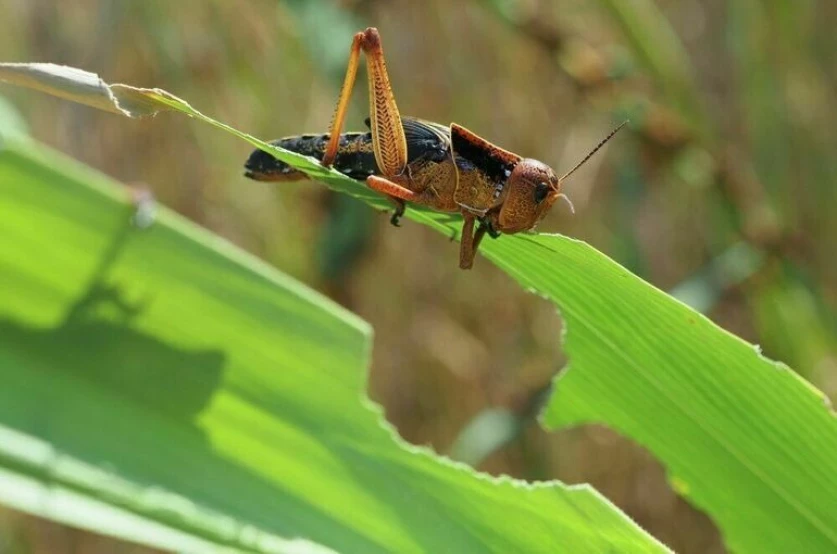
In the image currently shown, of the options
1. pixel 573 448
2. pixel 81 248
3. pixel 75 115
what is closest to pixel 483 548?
pixel 81 248

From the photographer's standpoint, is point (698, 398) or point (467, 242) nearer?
point (698, 398)

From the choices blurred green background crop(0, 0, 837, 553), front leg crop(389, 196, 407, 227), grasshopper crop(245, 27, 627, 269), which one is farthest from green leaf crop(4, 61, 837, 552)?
blurred green background crop(0, 0, 837, 553)

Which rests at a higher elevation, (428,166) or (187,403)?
(428,166)

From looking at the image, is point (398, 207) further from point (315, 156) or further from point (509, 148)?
point (509, 148)

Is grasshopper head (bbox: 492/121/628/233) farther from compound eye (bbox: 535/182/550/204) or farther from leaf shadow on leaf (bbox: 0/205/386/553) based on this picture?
leaf shadow on leaf (bbox: 0/205/386/553)

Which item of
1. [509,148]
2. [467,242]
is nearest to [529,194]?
[467,242]

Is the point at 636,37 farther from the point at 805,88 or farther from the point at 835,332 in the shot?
the point at 835,332
